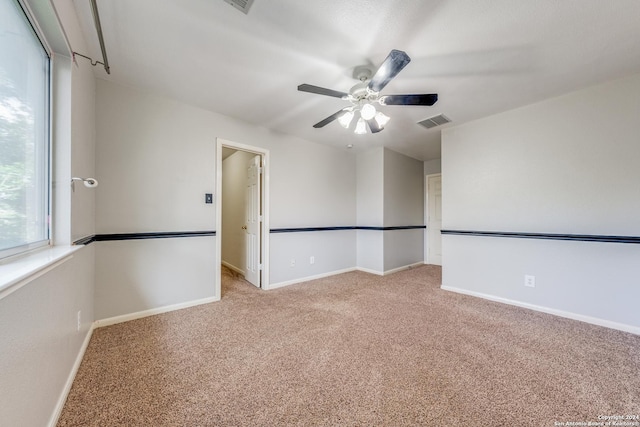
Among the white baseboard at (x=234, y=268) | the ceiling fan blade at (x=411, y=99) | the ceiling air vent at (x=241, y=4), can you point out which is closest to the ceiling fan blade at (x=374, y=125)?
the ceiling fan blade at (x=411, y=99)

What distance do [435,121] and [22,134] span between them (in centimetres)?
362

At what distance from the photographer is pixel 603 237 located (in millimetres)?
2301

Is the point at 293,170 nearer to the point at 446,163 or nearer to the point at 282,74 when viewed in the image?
the point at 282,74

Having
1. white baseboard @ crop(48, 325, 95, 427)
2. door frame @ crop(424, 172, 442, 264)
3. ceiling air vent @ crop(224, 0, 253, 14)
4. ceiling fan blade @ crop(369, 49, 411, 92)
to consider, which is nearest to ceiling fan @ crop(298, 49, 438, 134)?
ceiling fan blade @ crop(369, 49, 411, 92)

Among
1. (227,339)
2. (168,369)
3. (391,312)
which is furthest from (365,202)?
(168,369)

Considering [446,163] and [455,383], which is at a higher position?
[446,163]

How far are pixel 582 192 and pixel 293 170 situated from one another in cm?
336

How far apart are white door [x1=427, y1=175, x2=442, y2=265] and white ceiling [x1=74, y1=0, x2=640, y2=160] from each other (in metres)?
2.53

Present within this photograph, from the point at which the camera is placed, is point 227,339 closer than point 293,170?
Yes

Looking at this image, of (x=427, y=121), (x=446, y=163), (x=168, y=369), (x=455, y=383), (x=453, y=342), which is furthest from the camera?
(x=446, y=163)

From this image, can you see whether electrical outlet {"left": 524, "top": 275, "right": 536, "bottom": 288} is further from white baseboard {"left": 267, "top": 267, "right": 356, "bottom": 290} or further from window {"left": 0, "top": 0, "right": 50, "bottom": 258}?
window {"left": 0, "top": 0, "right": 50, "bottom": 258}

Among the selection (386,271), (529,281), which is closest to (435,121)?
(529,281)

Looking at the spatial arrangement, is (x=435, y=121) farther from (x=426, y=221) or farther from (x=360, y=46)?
(x=426, y=221)

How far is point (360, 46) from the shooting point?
1759mm
